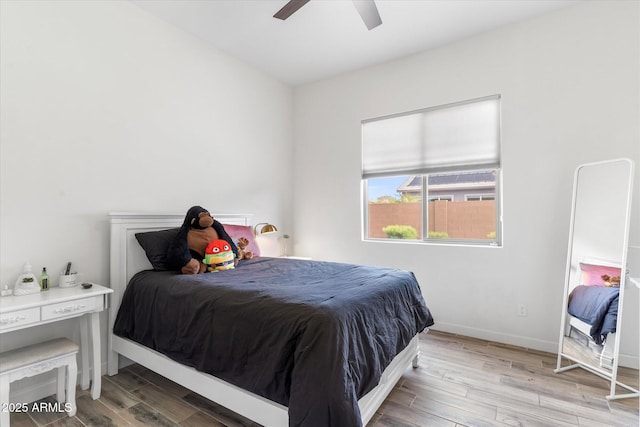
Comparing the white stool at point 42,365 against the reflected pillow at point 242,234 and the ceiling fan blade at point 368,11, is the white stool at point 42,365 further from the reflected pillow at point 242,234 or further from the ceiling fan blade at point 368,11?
the ceiling fan blade at point 368,11

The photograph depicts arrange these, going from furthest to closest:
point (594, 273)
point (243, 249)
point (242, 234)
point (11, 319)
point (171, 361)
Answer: point (242, 234), point (243, 249), point (594, 273), point (171, 361), point (11, 319)

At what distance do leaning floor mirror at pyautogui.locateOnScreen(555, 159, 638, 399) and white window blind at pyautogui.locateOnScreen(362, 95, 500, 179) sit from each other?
80cm

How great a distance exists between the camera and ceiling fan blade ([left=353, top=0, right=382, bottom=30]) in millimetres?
1995

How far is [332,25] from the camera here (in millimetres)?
2877

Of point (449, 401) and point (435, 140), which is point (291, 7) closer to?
point (435, 140)

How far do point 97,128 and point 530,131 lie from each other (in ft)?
11.8

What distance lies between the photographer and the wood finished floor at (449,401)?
179 centimetres

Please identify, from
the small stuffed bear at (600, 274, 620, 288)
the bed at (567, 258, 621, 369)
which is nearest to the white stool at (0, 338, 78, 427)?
the bed at (567, 258, 621, 369)

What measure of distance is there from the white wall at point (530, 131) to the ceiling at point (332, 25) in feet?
0.63

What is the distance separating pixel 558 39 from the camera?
105 inches

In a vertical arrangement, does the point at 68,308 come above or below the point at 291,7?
below

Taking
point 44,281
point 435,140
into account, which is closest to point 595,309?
point 435,140

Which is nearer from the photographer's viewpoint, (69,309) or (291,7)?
(69,309)

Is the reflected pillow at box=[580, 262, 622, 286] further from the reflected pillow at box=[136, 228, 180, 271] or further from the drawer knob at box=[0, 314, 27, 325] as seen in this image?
the drawer knob at box=[0, 314, 27, 325]
